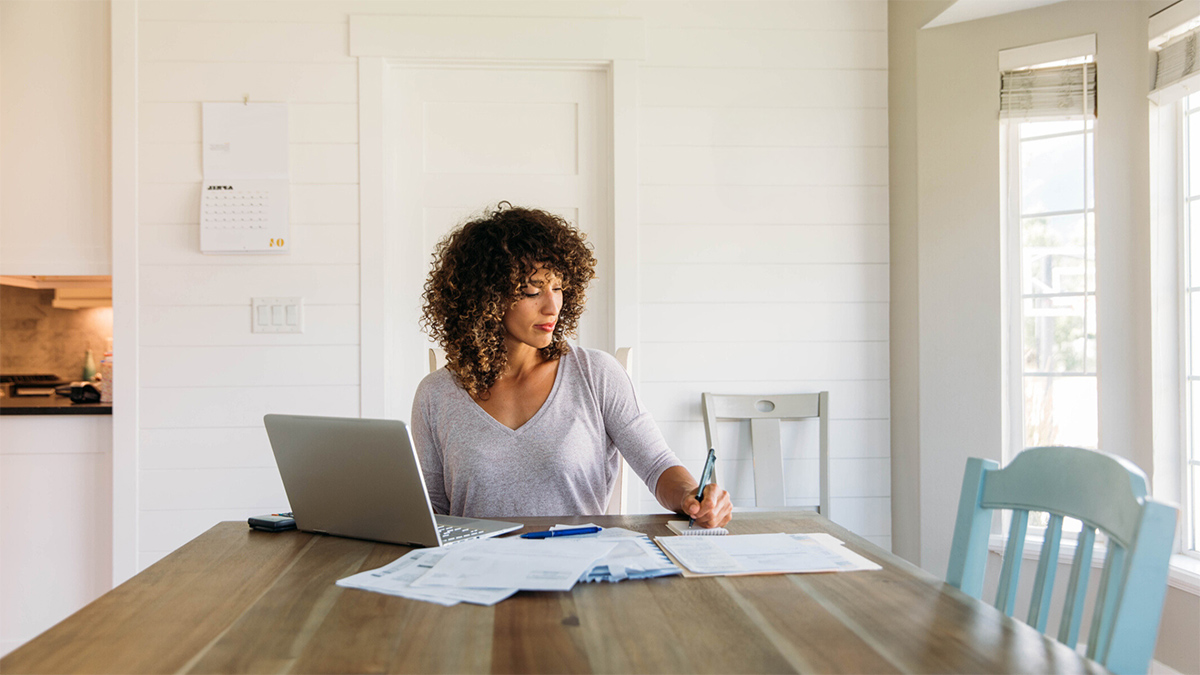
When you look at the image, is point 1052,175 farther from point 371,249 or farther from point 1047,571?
point 371,249

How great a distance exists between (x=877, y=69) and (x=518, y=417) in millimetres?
2090

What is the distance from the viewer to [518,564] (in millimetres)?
1145

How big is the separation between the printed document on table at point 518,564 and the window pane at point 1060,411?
6.83 ft

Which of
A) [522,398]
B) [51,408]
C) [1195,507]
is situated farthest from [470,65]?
[1195,507]

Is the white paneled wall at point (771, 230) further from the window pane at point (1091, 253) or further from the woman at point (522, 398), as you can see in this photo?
the woman at point (522, 398)

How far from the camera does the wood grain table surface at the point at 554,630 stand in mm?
833

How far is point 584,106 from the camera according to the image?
3.01 metres

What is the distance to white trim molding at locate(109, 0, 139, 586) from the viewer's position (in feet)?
9.12

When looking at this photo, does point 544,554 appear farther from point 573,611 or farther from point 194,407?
point 194,407

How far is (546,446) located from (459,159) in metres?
1.58

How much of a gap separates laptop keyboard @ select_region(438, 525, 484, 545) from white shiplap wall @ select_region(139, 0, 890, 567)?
1.60 m

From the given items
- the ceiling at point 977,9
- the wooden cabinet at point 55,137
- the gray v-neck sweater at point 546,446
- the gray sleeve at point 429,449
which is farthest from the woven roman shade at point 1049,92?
the wooden cabinet at point 55,137

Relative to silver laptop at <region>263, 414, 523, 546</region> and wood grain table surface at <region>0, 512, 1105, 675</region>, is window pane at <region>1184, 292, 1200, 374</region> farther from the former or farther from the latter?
silver laptop at <region>263, 414, 523, 546</region>

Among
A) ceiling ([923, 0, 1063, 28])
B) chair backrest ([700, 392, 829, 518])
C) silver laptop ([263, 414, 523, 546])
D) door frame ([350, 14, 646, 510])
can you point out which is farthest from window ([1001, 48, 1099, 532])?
silver laptop ([263, 414, 523, 546])
